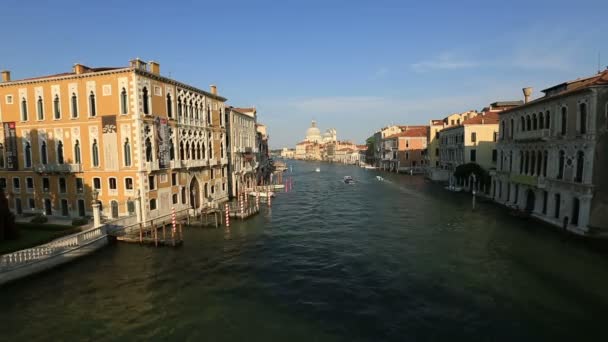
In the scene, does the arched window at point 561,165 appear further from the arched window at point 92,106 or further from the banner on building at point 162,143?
the arched window at point 92,106

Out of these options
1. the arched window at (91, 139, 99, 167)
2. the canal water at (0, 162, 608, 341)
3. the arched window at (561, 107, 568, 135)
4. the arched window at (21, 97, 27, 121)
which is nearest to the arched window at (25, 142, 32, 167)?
the arched window at (21, 97, 27, 121)

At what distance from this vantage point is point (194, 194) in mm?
36812

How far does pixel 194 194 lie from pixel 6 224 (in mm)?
16666

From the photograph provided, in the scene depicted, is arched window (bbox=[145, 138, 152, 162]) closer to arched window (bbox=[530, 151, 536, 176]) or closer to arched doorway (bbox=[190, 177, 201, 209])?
arched doorway (bbox=[190, 177, 201, 209])

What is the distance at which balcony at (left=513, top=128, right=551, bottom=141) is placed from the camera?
29.6 metres

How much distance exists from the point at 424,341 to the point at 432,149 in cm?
7514

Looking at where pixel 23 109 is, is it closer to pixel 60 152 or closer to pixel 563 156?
pixel 60 152

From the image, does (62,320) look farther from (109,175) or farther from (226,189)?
(226,189)

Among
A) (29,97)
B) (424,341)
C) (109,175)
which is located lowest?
(424,341)

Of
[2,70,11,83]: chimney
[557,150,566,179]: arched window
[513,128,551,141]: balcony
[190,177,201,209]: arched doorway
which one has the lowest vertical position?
[190,177,201,209]: arched doorway

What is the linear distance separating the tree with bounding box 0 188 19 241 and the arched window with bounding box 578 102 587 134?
40521 millimetres

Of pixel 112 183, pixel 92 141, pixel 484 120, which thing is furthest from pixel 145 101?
pixel 484 120

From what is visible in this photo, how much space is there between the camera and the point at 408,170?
329 feet

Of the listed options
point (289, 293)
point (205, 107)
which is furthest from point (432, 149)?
point (289, 293)
